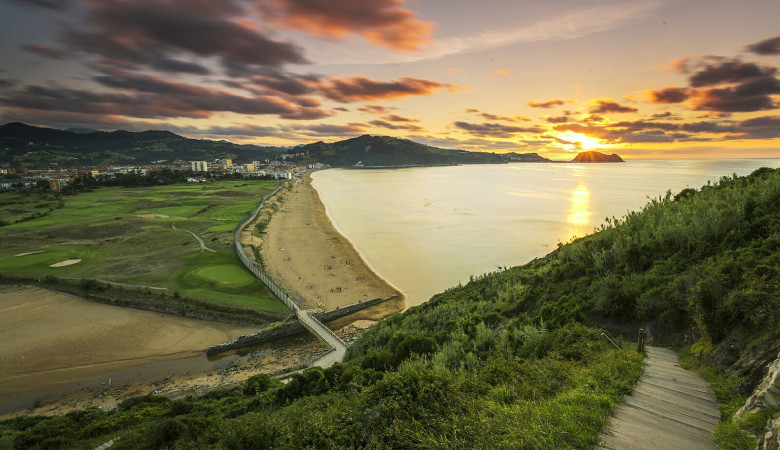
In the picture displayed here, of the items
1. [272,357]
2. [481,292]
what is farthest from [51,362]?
[481,292]

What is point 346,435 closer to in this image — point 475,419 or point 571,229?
point 475,419

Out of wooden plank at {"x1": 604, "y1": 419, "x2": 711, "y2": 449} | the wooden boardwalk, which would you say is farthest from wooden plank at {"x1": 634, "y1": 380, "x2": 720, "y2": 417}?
wooden plank at {"x1": 604, "y1": 419, "x2": 711, "y2": 449}

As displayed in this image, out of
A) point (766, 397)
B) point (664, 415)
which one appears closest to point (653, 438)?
point (664, 415)

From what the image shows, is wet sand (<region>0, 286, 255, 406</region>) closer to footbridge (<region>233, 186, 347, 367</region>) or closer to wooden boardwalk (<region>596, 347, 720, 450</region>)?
footbridge (<region>233, 186, 347, 367</region>)

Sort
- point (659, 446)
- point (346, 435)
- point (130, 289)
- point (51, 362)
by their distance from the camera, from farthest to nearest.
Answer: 1. point (130, 289)
2. point (51, 362)
3. point (346, 435)
4. point (659, 446)

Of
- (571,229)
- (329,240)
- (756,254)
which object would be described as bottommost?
(329,240)

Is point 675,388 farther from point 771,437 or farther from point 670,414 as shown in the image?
point 771,437
